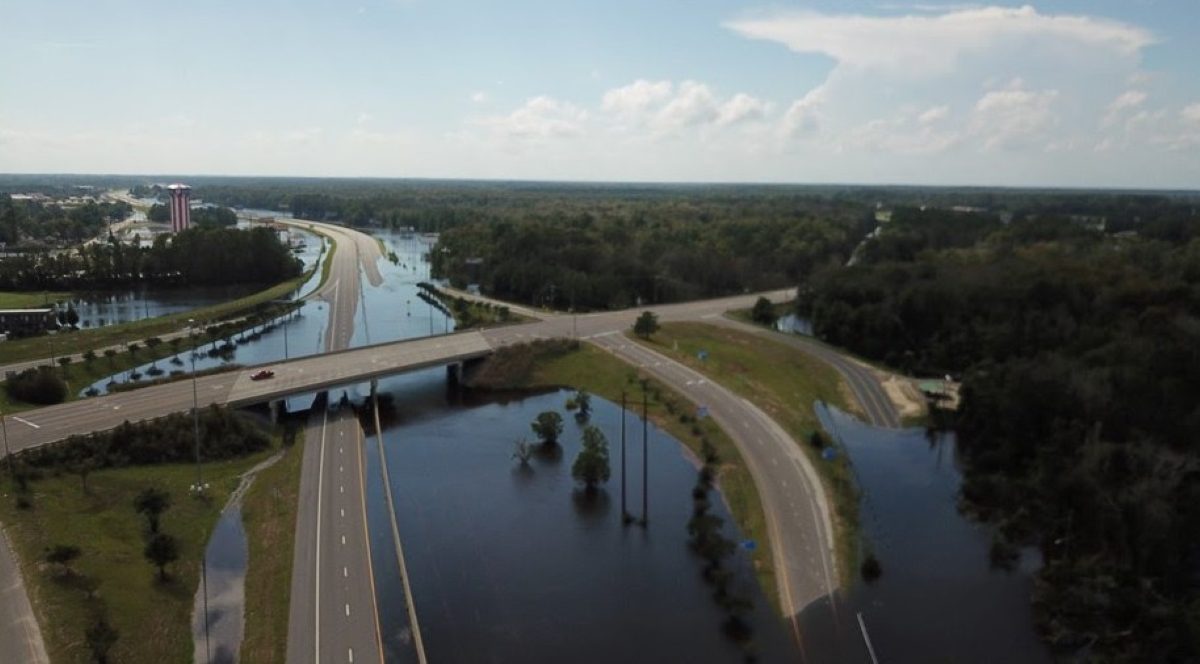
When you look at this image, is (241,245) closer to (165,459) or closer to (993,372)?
(165,459)

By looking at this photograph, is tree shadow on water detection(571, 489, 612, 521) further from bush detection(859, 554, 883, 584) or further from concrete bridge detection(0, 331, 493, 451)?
concrete bridge detection(0, 331, 493, 451)

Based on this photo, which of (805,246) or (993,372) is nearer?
(993,372)

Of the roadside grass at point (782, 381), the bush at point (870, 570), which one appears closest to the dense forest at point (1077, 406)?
the bush at point (870, 570)

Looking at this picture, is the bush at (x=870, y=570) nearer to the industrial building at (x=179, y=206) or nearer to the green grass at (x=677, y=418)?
the green grass at (x=677, y=418)

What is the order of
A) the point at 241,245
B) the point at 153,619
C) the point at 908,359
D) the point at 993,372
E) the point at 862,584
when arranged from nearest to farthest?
the point at 153,619
the point at 862,584
the point at 993,372
the point at 908,359
the point at 241,245

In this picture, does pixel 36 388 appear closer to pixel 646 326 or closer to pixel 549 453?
pixel 549 453

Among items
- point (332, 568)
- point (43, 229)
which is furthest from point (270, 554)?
point (43, 229)

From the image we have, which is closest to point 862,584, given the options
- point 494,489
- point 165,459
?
point 494,489
